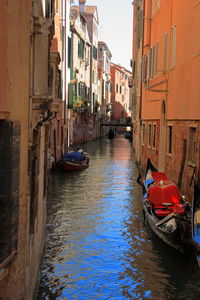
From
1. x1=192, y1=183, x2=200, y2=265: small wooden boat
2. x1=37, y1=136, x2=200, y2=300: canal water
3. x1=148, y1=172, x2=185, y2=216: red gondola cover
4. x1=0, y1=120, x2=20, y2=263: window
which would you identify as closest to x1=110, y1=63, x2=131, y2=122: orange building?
x1=37, y1=136, x2=200, y2=300: canal water

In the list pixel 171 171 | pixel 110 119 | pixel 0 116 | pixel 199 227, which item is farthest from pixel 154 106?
pixel 110 119

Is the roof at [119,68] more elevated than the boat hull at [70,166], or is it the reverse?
the roof at [119,68]

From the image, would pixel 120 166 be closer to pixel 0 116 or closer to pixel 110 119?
pixel 0 116

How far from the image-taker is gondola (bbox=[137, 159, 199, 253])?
30.5 ft

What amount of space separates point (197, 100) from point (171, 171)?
13.0 ft

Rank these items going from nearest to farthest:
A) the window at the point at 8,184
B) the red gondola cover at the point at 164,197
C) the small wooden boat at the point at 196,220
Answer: the window at the point at 8,184 < the small wooden boat at the point at 196,220 < the red gondola cover at the point at 164,197

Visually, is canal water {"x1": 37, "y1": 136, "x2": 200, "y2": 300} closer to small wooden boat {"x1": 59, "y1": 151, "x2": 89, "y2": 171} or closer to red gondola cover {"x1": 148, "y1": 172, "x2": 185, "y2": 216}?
red gondola cover {"x1": 148, "y1": 172, "x2": 185, "y2": 216}

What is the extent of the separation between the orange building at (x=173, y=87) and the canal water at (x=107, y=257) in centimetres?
211

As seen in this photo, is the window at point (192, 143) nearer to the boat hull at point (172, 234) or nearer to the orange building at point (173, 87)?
the orange building at point (173, 87)

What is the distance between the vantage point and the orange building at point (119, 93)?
76.5 meters

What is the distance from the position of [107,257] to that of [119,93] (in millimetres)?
72478

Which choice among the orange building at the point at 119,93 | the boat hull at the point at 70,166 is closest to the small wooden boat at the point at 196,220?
the boat hull at the point at 70,166

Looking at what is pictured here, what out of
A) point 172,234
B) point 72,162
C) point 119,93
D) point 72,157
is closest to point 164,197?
point 172,234

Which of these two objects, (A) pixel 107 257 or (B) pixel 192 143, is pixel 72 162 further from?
(A) pixel 107 257
